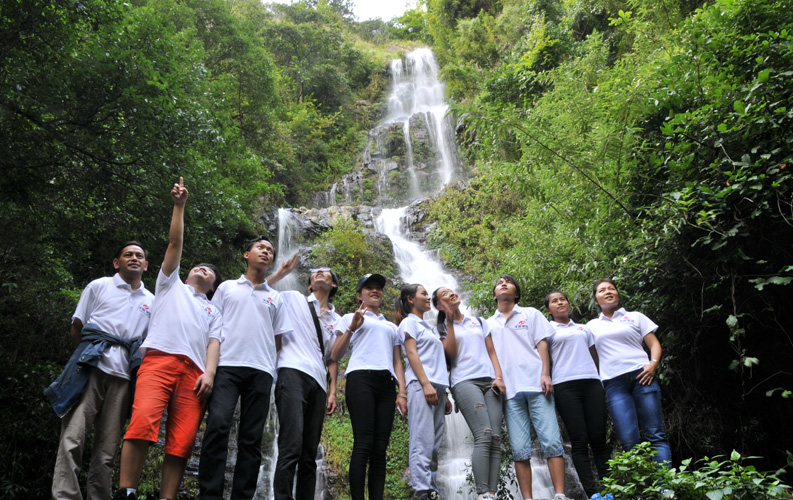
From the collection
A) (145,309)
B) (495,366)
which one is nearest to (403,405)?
(495,366)

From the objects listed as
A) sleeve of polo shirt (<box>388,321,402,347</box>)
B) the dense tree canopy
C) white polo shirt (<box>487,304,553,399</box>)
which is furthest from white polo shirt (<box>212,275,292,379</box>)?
the dense tree canopy

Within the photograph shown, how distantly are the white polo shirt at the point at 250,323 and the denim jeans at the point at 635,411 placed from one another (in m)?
2.42

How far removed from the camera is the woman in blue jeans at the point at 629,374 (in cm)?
360

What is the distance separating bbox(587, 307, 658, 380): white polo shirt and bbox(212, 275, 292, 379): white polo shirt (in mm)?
2352

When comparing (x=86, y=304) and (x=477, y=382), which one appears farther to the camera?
(x=477, y=382)

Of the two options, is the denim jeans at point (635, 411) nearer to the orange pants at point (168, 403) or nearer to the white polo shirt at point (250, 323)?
the white polo shirt at point (250, 323)

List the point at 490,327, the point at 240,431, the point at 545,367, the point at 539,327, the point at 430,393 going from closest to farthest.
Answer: the point at 240,431 < the point at 430,393 < the point at 545,367 < the point at 539,327 < the point at 490,327

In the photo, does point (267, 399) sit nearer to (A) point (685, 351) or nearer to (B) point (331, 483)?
(A) point (685, 351)

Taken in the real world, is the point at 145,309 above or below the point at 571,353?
above

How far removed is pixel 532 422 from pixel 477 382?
0.48 meters

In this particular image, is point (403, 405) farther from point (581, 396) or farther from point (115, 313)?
point (115, 313)

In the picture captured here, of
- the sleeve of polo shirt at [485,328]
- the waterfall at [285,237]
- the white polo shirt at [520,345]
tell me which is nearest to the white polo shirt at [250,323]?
the sleeve of polo shirt at [485,328]

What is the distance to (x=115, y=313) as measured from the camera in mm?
3371

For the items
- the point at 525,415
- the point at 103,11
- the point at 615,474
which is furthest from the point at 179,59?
the point at 615,474
